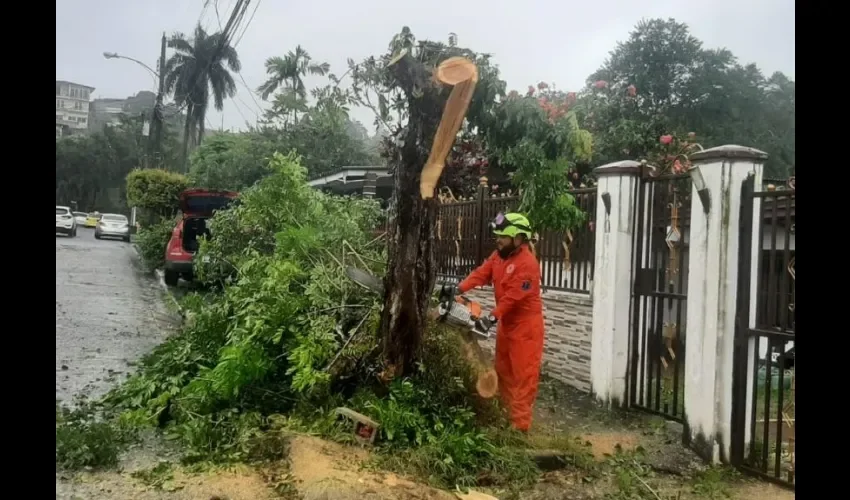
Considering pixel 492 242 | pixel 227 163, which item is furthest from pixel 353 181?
pixel 492 242

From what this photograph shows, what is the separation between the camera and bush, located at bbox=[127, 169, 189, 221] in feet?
12.7

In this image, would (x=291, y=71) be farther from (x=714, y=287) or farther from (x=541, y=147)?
(x=714, y=287)

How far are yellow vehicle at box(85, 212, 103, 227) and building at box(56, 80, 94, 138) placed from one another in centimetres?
53

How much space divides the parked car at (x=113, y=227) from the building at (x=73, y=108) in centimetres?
96

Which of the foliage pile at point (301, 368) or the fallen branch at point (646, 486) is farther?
the foliage pile at point (301, 368)

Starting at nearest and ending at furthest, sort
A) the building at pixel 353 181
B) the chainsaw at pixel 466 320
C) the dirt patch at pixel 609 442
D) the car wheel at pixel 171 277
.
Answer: the dirt patch at pixel 609 442
the chainsaw at pixel 466 320
the building at pixel 353 181
the car wheel at pixel 171 277

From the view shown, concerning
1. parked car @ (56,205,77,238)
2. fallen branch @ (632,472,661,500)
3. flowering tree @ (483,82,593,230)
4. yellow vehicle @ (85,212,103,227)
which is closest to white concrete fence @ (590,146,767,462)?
fallen branch @ (632,472,661,500)

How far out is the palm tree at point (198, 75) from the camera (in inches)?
130

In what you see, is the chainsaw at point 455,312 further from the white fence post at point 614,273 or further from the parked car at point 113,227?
the parked car at point 113,227

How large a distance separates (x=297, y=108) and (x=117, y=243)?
164 cm

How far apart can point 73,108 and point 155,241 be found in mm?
2137

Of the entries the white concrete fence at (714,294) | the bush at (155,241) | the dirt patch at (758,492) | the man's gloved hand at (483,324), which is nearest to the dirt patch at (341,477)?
the man's gloved hand at (483,324)

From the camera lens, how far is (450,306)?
3.08 m

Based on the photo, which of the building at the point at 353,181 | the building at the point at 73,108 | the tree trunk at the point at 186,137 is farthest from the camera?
the tree trunk at the point at 186,137
